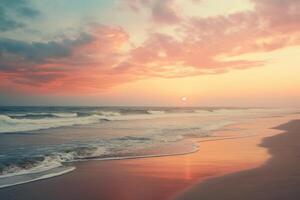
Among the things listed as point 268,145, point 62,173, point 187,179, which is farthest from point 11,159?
point 268,145

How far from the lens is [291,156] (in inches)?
577

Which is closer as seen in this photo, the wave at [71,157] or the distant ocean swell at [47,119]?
the wave at [71,157]

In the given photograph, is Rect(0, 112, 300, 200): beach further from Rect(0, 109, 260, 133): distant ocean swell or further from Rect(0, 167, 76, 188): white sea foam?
Rect(0, 109, 260, 133): distant ocean swell

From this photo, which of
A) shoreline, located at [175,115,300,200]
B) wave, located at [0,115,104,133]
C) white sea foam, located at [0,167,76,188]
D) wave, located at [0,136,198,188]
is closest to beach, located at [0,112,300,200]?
shoreline, located at [175,115,300,200]

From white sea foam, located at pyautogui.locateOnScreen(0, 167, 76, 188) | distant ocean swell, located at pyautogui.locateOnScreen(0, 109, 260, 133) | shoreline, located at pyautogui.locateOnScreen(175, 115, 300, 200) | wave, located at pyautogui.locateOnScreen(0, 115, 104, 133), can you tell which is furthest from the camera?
distant ocean swell, located at pyautogui.locateOnScreen(0, 109, 260, 133)

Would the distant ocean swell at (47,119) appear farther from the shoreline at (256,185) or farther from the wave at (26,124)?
the shoreline at (256,185)

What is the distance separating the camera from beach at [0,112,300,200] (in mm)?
8797

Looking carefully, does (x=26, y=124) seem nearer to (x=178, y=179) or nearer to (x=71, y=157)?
(x=71, y=157)

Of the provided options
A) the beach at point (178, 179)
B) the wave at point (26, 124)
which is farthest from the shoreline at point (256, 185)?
the wave at point (26, 124)

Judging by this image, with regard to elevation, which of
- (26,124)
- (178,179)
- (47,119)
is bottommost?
(178,179)

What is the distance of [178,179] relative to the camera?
10.6m

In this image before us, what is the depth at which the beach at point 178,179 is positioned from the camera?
28.9ft

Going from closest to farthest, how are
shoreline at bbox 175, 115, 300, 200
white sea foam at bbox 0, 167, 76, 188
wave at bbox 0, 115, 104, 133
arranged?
shoreline at bbox 175, 115, 300, 200
white sea foam at bbox 0, 167, 76, 188
wave at bbox 0, 115, 104, 133

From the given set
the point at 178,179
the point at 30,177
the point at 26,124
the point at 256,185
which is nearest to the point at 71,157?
the point at 30,177
